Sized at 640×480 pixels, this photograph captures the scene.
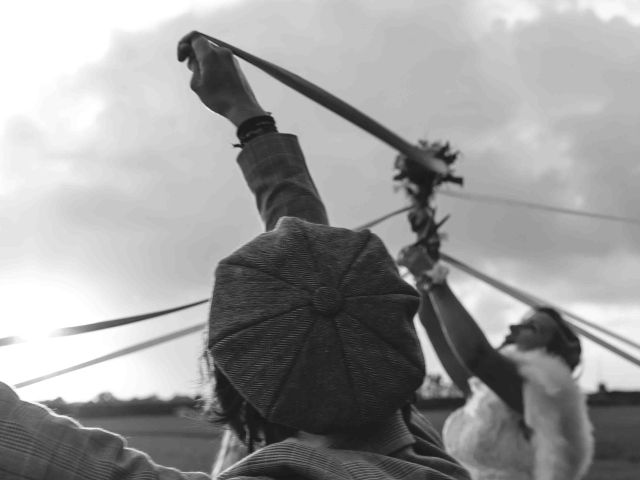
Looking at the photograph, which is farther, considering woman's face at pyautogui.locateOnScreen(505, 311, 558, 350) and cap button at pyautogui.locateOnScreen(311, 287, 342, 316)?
woman's face at pyautogui.locateOnScreen(505, 311, 558, 350)

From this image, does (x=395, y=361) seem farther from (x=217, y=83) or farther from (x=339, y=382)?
(x=217, y=83)

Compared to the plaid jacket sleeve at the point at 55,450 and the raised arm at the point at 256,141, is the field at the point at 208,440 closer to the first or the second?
the raised arm at the point at 256,141

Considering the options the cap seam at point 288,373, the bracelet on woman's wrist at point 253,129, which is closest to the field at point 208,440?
the bracelet on woman's wrist at point 253,129

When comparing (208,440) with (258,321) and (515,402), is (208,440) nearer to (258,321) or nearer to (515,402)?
(515,402)

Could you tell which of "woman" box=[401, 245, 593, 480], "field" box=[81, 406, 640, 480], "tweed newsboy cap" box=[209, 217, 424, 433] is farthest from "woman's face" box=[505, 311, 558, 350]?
"field" box=[81, 406, 640, 480]

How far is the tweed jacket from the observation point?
40.3 inches

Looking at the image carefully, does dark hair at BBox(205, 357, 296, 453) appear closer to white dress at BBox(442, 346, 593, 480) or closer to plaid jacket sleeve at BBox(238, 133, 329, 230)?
plaid jacket sleeve at BBox(238, 133, 329, 230)

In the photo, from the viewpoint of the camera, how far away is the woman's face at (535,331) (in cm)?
351

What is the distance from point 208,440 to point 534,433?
4805 millimetres

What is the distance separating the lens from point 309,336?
1.17 meters

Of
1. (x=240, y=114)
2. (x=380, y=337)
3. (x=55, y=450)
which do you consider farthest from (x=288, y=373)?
(x=240, y=114)

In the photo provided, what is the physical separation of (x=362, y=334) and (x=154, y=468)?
0.30 meters

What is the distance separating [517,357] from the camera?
344 centimetres

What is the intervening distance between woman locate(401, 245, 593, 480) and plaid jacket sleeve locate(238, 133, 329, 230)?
5.87ft
